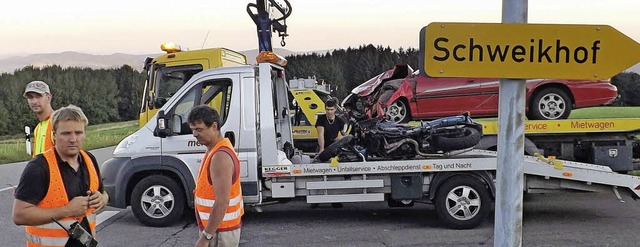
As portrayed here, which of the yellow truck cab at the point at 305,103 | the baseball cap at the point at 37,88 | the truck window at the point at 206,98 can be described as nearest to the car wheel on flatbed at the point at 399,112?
the yellow truck cab at the point at 305,103

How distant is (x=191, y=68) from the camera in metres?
Answer: 11.1

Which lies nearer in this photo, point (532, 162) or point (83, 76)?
point (532, 162)

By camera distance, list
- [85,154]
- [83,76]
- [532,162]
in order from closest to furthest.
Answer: [85,154] → [532,162] → [83,76]

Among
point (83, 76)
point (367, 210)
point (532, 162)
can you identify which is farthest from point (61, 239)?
point (83, 76)

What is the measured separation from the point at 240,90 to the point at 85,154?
450 centimetres

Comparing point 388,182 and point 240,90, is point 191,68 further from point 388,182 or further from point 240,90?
point 388,182

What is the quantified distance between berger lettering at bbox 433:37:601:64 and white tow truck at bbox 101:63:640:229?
560cm

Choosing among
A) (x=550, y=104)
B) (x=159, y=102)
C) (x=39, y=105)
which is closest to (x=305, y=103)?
(x=159, y=102)

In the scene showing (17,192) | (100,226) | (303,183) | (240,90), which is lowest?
(100,226)

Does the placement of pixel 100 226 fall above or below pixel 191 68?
below

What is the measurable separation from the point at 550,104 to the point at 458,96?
1510 mm

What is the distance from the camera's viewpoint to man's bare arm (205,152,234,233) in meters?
3.90

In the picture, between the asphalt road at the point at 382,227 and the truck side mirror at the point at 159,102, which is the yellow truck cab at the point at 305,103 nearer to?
the truck side mirror at the point at 159,102

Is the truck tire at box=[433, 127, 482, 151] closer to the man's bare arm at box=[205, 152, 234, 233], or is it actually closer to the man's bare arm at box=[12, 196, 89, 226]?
the man's bare arm at box=[205, 152, 234, 233]
